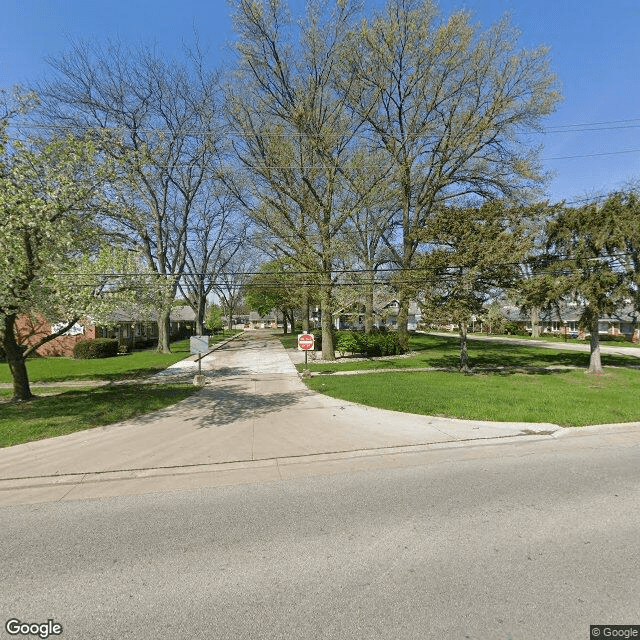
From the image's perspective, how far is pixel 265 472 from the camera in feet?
17.7

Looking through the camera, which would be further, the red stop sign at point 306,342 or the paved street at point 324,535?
the red stop sign at point 306,342

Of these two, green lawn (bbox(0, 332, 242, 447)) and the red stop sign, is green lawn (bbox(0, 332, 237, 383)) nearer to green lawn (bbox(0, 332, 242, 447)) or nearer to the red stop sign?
green lawn (bbox(0, 332, 242, 447))

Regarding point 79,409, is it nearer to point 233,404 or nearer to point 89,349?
point 233,404

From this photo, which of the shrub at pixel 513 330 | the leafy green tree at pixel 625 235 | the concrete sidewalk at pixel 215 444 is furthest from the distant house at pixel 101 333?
the shrub at pixel 513 330

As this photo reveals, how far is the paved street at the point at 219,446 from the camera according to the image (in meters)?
5.17

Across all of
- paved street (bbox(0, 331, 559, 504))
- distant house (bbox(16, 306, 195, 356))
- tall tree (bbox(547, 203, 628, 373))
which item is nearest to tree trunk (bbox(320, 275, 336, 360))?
distant house (bbox(16, 306, 195, 356))

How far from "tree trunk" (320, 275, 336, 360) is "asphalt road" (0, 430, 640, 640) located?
1365 centimetres

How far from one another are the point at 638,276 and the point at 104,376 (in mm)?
22451

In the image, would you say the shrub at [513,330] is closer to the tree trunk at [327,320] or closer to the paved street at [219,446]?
the tree trunk at [327,320]

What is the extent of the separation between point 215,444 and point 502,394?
8556 millimetres

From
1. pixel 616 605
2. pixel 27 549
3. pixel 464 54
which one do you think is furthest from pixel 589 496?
pixel 464 54

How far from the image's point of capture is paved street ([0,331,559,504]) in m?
5.17

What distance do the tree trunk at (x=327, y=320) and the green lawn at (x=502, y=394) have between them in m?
4.98

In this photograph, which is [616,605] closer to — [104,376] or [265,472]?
[265,472]
